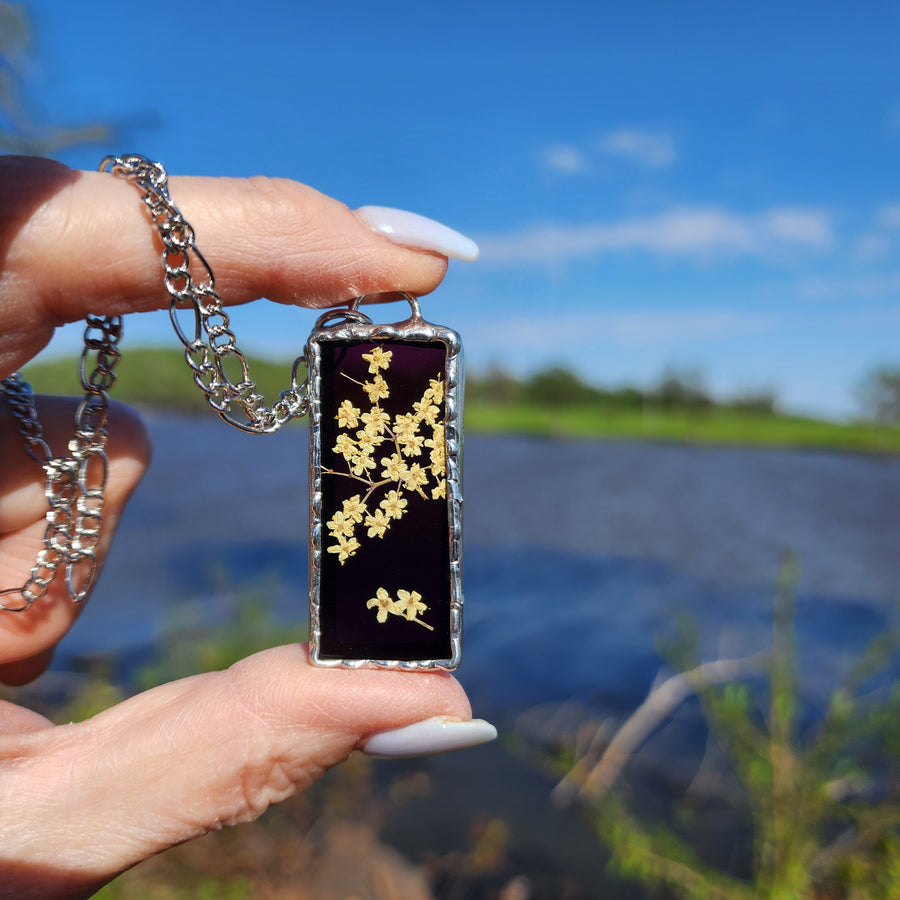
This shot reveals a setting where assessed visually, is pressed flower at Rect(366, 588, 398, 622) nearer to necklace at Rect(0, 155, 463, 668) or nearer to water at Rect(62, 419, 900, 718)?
necklace at Rect(0, 155, 463, 668)

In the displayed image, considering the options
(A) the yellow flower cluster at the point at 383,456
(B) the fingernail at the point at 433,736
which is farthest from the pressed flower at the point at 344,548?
(B) the fingernail at the point at 433,736

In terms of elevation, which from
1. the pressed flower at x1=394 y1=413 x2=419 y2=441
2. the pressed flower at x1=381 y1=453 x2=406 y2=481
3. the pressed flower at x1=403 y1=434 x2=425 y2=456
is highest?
the pressed flower at x1=394 y1=413 x2=419 y2=441

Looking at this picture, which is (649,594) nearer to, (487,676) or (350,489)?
(487,676)

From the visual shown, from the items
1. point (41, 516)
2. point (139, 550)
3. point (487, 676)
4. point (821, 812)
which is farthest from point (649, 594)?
point (41, 516)

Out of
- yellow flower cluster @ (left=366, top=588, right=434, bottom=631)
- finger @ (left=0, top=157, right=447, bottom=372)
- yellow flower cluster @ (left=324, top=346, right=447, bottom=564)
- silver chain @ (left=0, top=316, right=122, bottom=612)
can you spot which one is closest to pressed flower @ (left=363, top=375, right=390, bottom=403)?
yellow flower cluster @ (left=324, top=346, right=447, bottom=564)

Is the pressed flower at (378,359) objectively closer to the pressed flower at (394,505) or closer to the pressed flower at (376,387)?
the pressed flower at (376,387)

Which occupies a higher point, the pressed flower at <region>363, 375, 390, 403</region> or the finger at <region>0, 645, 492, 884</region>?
the pressed flower at <region>363, 375, 390, 403</region>
